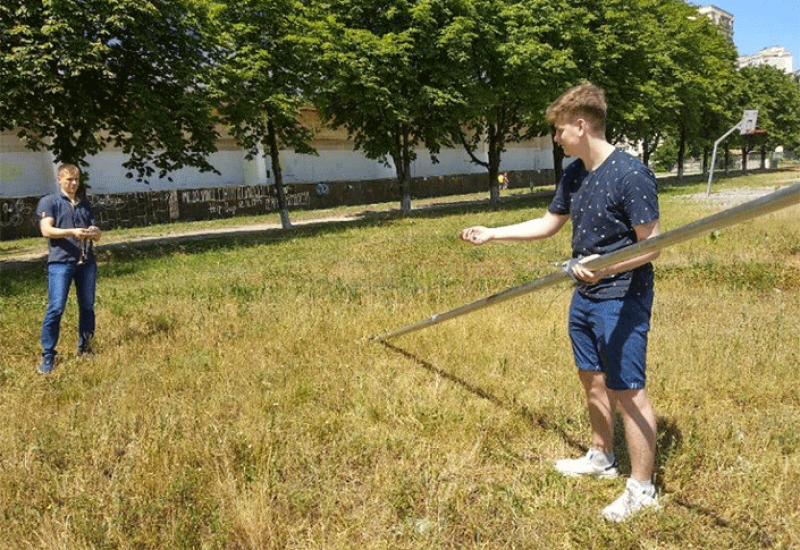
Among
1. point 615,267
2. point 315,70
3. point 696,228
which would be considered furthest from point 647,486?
point 315,70

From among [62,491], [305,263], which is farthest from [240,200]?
[62,491]

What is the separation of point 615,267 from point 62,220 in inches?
217

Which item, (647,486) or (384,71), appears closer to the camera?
(647,486)

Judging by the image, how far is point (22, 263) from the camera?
610 inches

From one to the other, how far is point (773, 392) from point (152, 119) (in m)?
14.6

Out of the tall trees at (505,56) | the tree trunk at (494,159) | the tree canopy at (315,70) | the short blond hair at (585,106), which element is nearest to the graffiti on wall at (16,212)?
the tree canopy at (315,70)

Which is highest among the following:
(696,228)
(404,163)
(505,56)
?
(505,56)

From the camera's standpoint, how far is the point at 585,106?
306 cm

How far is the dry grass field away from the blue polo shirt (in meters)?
1.08

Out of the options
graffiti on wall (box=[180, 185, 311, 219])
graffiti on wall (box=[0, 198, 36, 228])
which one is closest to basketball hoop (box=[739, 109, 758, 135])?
graffiti on wall (box=[180, 185, 311, 219])

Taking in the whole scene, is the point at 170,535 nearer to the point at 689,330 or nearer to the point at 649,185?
the point at 649,185

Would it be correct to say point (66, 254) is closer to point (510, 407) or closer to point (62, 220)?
point (62, 220)

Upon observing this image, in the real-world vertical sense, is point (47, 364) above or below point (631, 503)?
above

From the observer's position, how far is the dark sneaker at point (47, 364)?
5.82 metres
